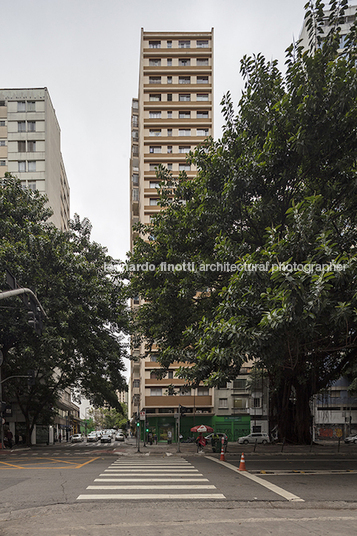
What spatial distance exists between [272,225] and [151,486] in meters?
8.64

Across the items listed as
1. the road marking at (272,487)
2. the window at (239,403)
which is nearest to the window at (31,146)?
the window at (239,403)

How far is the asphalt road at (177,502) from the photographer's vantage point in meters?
8.34

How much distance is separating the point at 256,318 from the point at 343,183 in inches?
241

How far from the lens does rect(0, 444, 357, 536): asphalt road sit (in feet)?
27.4

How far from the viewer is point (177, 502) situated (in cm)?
1041

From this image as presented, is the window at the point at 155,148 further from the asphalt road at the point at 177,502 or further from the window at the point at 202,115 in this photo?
the asphalt road at the point at 177,502

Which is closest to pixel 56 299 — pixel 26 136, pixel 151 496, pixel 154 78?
pixel 151 496

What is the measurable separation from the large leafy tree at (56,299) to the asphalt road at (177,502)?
37.4 feet

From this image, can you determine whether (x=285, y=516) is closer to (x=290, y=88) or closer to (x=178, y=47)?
(x=290, y=88)

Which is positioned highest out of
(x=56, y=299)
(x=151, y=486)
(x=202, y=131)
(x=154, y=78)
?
(x=154, y=78)

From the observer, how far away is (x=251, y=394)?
57.2 metres

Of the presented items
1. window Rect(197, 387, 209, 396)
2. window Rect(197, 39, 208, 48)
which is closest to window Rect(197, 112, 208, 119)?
window Rect(197, 39, 208, 48)

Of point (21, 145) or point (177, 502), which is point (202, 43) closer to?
point (21, 145)

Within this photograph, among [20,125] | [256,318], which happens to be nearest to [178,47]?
[20,125]
